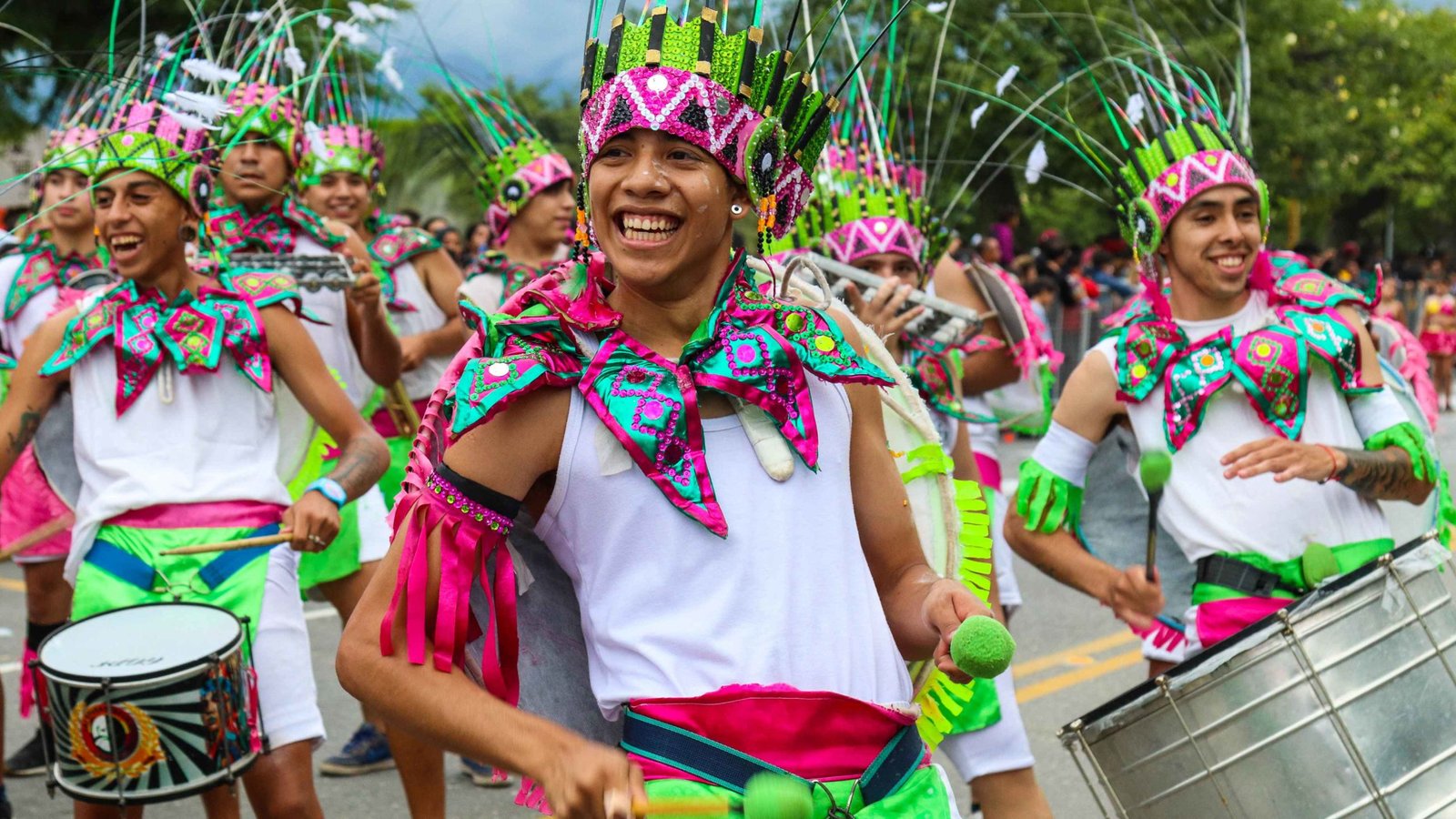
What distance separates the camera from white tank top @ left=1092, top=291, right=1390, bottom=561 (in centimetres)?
423

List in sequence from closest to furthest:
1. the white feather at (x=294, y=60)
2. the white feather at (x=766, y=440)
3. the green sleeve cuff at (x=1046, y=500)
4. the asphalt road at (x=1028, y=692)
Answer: the white feather at (x=766, y=440)
the green sleeve cuff at (x=1046, y=500)
the white feather at (x=294, y=60)
the asphalt road at (x=1028, y=692)

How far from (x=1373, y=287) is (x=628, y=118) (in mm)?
3079

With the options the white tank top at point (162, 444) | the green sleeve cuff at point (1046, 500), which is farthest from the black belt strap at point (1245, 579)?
the white tank top at point (162, 444)

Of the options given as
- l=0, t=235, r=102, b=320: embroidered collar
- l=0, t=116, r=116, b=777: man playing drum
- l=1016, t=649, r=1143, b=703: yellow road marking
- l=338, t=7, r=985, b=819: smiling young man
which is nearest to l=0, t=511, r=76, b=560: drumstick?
l=0, t=116, r=116, b=777: man playing drum

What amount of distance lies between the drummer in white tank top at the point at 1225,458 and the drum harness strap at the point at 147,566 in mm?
2009

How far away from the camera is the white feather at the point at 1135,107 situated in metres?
4.73

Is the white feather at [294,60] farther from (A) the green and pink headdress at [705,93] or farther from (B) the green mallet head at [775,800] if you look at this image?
(B) the green mallet head at [775,800]

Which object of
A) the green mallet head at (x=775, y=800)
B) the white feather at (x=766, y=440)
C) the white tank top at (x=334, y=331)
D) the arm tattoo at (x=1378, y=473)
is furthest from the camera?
the white tank top at (x=334, y=331)

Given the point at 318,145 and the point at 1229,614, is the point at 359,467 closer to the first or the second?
the point at 1229,614

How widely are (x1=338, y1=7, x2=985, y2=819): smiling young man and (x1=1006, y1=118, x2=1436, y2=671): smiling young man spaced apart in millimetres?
1610

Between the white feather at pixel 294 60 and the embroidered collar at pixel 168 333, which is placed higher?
the white feather at pixel 294 60

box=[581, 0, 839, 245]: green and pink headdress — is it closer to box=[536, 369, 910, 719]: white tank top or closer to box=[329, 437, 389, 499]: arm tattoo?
box=[536, 369, 910, 719]: white tank top

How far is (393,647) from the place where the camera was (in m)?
2.41

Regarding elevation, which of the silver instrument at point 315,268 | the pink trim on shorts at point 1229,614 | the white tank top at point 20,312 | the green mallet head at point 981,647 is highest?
the white tank top at point 20,312
